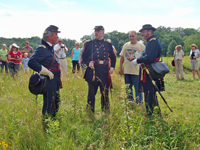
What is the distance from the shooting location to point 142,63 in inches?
148

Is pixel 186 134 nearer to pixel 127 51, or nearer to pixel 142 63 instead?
pixel 142 63

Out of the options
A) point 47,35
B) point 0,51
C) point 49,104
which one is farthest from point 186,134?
point 0,51

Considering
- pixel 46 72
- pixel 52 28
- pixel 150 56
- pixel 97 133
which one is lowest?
pixel 97 133

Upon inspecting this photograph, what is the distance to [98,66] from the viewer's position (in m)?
3.79

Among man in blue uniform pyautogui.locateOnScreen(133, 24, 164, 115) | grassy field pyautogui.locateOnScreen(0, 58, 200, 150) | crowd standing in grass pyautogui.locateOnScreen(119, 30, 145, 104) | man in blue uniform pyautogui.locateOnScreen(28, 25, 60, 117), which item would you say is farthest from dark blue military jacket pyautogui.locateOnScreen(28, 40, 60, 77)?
crowd standing in grass pyautogui.locateOnScreen(119, 30, 145, 104)

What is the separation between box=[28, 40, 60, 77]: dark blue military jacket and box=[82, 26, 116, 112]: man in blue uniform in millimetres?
912

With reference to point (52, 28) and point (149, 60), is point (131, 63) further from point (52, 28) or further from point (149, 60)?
point (52, 28)

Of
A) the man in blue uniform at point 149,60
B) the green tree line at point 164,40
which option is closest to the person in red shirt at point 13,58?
the man in blue uniform at point 149,60

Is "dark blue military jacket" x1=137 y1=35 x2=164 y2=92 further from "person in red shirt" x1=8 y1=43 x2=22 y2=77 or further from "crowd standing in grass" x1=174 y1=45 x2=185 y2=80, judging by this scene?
"crowd standing in grass" x1=174 y1=45 x2=185 y2=80

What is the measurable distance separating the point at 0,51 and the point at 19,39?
256ft

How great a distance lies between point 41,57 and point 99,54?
1319mm

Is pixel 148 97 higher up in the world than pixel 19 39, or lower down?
lower down

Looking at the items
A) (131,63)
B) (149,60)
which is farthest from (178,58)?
(149,60)

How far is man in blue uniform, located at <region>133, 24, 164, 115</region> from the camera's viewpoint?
342cm
